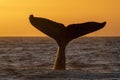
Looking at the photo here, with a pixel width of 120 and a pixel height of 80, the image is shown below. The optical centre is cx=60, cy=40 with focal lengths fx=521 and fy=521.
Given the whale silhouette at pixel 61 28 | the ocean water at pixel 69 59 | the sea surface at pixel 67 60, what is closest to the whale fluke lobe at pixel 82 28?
the whale silhouette at pixel 61 28

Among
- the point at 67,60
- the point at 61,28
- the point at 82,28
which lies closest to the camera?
the point at 82,28

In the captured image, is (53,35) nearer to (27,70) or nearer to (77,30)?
(77,30)

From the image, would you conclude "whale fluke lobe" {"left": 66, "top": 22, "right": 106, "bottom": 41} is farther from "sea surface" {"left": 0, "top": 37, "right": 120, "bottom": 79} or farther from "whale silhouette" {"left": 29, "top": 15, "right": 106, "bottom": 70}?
"sea surface" {"left": 0, "top": 37, "right": 120, "bottom": 79}

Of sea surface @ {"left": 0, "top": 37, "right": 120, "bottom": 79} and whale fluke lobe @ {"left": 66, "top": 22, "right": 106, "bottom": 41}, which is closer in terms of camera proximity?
whale fluke lobe @ {"left": 66, "top": 22, "right": 106, "bottom": 41}

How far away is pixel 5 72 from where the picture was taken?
83.2 ft

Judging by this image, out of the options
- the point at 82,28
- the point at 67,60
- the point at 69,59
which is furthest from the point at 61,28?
the point at 69,59

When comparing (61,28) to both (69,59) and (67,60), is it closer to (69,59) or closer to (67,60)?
(67,60)

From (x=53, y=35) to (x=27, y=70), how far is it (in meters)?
2.80

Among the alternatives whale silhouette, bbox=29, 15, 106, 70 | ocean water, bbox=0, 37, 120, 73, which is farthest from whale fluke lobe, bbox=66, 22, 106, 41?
ocean water, bbox=0, 37, 120, 73

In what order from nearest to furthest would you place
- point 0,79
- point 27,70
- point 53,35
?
point 0,79
point 53,35
point 27,70

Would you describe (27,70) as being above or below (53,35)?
below

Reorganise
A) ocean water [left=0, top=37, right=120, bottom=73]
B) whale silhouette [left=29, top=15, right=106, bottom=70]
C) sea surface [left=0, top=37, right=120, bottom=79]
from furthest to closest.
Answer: ocean water [left=0, top=37, right=120, bottom=73] → sea surface [left=0, top=37, right=120, bottom=79] → whale silhouette [left=29, top=15, right=106, bottom=70]

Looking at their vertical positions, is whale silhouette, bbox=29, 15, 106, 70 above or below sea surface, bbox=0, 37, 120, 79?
above

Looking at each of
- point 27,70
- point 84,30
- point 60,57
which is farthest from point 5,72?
point 84,30
